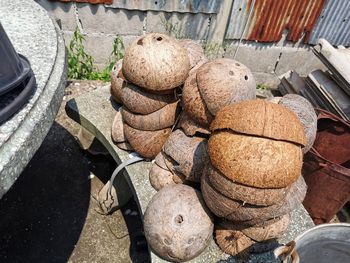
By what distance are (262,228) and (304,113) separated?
105 cm

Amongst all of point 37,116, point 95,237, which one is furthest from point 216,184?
point 95,237

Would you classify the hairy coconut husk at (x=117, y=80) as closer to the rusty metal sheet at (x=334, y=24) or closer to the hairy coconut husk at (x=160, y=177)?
the hairy coconut husk at (x=160, y=177)

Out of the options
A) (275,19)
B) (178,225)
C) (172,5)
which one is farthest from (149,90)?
(275,19)

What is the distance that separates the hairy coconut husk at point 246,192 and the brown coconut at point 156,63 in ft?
3.07

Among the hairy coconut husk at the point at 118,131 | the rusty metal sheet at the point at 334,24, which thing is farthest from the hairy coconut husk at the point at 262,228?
the rusty metal sheet at the point at 334,24

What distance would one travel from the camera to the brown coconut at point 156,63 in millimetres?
2527

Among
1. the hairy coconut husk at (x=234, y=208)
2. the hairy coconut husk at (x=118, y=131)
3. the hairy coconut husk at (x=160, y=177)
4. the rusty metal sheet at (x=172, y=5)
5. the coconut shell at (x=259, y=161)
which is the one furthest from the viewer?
the rusty metal sheet at (x=172, y=5)

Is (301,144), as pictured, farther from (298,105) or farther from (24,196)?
(24,196)

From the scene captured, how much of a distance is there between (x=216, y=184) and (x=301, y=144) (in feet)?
1.93

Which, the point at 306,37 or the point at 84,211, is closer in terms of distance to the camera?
the point at 84,211

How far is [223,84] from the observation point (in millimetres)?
2373

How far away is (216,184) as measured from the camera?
205 centimetres

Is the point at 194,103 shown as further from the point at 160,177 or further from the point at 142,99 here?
the point at 160,177

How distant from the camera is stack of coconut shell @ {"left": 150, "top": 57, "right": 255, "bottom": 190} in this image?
2398 millimetres
